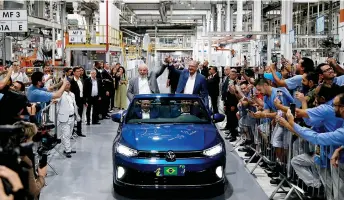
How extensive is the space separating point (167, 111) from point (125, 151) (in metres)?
1.28

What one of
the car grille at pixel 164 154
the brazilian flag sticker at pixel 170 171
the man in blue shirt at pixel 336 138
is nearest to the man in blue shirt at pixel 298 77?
the car grille at pixel 164 154

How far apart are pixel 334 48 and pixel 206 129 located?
10.5 meters

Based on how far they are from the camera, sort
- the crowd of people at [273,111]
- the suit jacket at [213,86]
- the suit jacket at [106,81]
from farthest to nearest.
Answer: the suit jacket at [106,81]
the suit jacket at [213,86]
the crowd of people at [273,111]

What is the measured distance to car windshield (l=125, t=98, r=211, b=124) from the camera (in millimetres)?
7145

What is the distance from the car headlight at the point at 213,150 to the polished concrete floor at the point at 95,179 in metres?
0.66

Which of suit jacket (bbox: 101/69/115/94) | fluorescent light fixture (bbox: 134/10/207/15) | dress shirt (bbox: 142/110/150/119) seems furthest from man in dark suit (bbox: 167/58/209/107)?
fluorescent light fixture (bbox: 134/10/207/15)

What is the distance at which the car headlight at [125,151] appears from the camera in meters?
6.19

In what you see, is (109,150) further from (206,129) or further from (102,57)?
(102,57)

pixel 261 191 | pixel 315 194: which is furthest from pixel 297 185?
pixel 261 191

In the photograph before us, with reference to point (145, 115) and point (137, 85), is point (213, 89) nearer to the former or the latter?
point (137, 85)

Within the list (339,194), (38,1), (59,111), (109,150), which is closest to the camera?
(339,194)

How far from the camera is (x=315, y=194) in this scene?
5.63 m

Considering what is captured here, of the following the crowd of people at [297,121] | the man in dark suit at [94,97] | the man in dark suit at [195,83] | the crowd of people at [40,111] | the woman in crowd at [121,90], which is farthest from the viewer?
the woman in crowd at [121,90]

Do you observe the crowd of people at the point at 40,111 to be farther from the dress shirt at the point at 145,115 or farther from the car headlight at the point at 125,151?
the dress shirt at the point at 145,115
